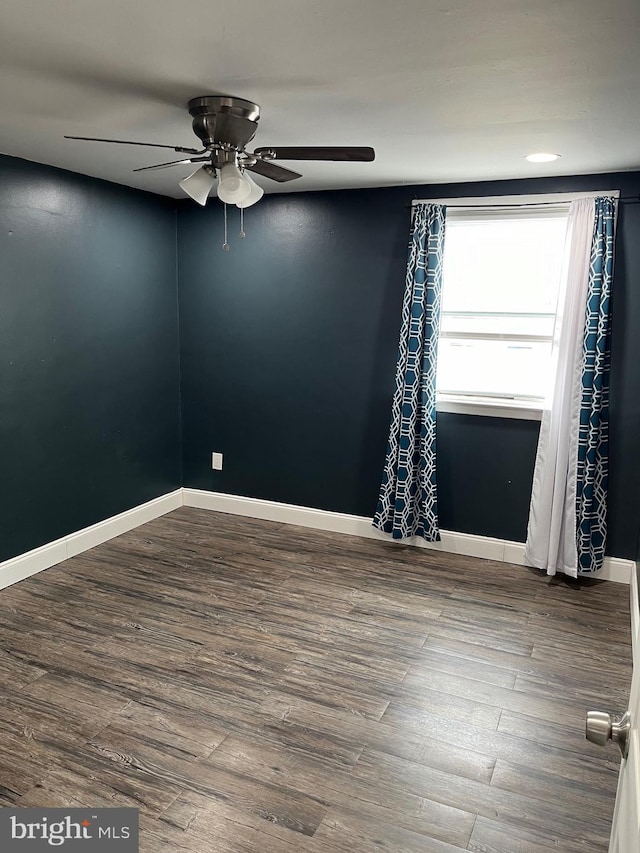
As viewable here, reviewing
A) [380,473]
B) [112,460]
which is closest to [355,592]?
[380,473]

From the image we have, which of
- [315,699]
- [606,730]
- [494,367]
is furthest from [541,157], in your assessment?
[606,730]

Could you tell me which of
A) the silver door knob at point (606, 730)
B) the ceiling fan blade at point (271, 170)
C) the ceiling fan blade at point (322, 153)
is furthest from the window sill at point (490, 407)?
the silver door knob at point (606, 730)

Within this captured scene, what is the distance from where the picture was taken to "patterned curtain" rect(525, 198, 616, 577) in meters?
3.60

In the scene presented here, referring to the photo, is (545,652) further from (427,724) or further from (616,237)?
(616,237)

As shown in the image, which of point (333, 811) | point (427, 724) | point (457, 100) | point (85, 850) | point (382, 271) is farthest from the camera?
point (382, 271)

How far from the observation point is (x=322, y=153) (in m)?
2.34

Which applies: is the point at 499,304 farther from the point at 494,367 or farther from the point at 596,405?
the point at 596,405

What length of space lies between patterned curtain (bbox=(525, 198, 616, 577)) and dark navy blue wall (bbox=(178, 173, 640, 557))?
0.11m

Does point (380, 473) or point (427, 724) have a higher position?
point (380, 473)

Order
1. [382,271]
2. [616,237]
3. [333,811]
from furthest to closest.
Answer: [382,271]
[616,237]
[333,811]

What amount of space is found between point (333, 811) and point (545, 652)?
1430 mm

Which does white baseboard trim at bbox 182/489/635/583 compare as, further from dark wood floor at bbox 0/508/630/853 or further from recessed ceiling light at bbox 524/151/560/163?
recessed ceiling light at bbox 524/151/560/163

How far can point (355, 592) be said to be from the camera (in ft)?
11.9

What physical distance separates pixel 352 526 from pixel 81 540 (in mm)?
1794
